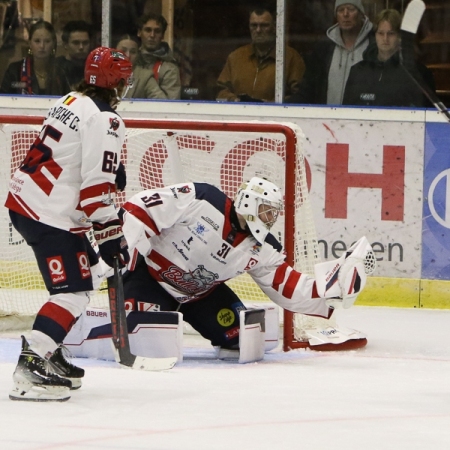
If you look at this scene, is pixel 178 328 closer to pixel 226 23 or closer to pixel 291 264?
pixel 291 264

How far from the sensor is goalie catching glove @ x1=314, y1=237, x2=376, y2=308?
183 inches

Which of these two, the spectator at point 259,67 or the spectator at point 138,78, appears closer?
the spectator at point 259,67

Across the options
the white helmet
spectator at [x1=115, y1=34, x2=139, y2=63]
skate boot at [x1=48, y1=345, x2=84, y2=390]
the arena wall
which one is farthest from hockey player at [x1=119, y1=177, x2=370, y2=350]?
spectator at [x1=115, y1=34, x2=139, y2=63]

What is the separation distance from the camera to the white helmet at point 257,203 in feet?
14.9

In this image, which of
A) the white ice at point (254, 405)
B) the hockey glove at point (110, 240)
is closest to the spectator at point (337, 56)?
the white ice at point (254, 405)

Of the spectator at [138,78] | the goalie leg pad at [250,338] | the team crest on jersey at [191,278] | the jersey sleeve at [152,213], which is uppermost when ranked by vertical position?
the spectator at [138,78]

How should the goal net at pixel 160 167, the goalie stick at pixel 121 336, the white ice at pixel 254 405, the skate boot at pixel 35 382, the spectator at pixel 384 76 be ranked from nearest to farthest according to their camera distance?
A: the white ice at pixel 254 405 → the skate boot at pixel 35 382 → the goalie stick at pixel 121 336 → the goal net at pixel 160 167 → the spectator at pixel 384 76

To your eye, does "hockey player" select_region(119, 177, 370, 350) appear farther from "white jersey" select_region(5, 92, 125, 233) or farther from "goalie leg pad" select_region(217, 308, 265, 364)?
"white jersey" select_region(5, 92, 125, 233)

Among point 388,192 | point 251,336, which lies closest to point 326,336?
point 251,336

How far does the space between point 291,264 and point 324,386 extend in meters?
0.96

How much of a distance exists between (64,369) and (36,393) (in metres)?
0.26

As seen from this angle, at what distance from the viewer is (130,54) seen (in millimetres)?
6883

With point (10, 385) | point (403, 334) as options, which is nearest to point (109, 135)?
point (10, 385)

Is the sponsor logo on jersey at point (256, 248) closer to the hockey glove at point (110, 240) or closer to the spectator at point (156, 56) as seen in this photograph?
the hockey glove at point (110, 240)
